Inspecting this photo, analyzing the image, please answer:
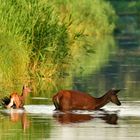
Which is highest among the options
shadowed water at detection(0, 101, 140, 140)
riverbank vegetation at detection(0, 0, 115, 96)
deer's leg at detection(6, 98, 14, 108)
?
riverbank vegetation at detection(0, 0, 115, 96)

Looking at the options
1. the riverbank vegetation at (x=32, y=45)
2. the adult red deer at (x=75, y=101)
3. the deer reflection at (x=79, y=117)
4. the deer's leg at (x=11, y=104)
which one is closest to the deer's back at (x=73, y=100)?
the adult red deer at (x=75, y=101)

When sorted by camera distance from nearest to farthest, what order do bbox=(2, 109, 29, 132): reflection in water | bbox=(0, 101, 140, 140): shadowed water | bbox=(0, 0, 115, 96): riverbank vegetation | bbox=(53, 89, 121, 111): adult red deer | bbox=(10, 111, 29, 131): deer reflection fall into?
bbox=(0, 101, 140, 140): shadowed water
bbox=(10, 111, 29, 131): deer reflection
bbox=(2, 109, 29, 132): reflection in water
bbox=(53, 89, 121, 111): adult red deer
bbox=(0, 0, 115, 96): riverbank vegetation

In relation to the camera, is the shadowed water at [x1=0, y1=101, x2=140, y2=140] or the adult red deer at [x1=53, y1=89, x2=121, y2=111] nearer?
the shadowed water at [x1=0, y1=101, x2=140, y2=140]

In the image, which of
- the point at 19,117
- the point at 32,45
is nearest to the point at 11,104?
the point at 19,117

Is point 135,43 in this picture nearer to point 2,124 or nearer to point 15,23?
point 15,23

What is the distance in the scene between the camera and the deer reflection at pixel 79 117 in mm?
16844

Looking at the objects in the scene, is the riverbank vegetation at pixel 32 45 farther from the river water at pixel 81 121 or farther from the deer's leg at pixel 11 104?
the deer's leg at pixel 11 104

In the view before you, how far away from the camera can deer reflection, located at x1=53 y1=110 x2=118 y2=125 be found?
16.8m

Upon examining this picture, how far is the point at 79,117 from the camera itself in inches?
687

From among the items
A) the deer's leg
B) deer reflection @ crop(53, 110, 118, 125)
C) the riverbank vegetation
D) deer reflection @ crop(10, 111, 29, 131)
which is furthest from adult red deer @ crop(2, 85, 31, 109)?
the riverbank vegetation

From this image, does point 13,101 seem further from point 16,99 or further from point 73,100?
point 73,100

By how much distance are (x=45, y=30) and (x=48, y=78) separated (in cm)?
121

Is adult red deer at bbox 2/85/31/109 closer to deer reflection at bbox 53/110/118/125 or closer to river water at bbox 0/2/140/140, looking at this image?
river water at bbox 0/2/140/140

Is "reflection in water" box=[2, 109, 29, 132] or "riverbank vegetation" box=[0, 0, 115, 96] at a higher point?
"riverbank vegetation" box=[0, 0, 115, 96]
